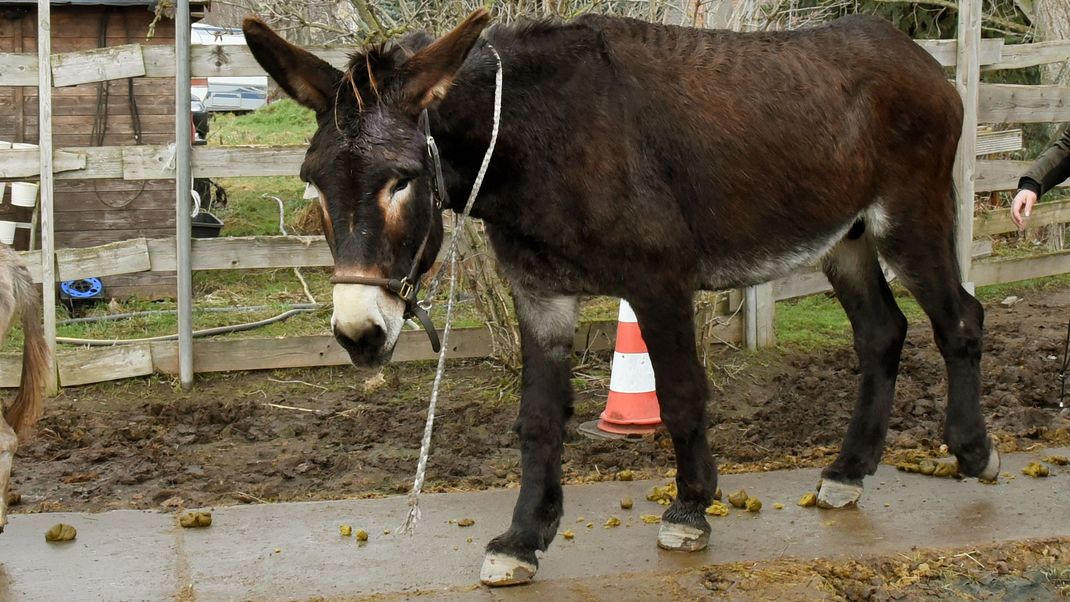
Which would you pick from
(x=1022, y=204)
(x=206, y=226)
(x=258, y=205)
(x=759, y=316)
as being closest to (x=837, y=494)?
(x=1022, y=204)

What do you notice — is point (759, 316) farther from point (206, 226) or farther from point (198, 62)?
point (206, 226)

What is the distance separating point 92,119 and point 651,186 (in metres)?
7.29

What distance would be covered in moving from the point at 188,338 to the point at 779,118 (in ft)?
12.8

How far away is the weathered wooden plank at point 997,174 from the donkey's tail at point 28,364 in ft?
22.1

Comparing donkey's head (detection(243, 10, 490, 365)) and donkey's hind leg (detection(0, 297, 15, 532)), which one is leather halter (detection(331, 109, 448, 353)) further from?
donkey's hind leg (detection(0, 297, 15, 532))

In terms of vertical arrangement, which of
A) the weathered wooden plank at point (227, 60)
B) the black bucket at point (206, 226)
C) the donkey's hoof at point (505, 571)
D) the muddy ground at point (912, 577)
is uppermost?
the weathered wooden plank at point (227, 60)

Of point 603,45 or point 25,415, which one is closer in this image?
point 603,45

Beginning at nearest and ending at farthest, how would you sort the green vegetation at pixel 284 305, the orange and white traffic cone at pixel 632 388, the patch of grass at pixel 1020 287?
the orange and white traffic cone at pixel 632 388
the green vegetation at pixel 284 305
the patch of grass at pixel 1020 287

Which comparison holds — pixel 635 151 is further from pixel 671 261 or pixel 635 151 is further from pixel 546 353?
pixel 546 353

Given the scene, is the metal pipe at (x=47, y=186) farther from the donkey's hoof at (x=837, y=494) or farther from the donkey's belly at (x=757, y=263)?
the donkey's hoof at (x=837, y=494)

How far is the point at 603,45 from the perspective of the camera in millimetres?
4297

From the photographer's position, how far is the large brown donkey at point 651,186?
358cm

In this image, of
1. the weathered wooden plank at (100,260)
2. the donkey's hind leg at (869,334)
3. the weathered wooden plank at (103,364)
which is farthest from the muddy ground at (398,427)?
the weathered wooden plank at (100,260)

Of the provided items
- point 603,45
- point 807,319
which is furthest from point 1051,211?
point 603,45
